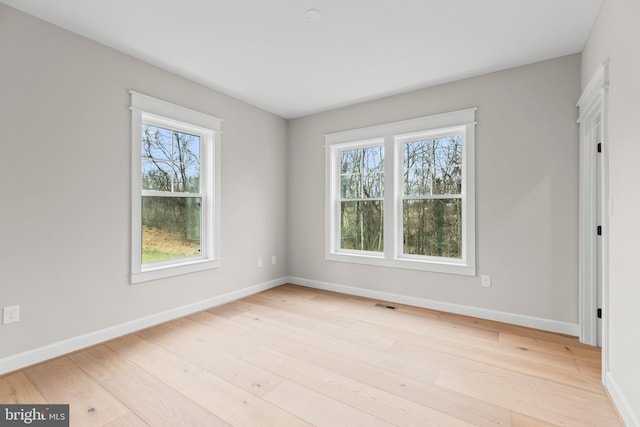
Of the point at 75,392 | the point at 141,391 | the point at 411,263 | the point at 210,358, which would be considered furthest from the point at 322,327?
the point at 75,392

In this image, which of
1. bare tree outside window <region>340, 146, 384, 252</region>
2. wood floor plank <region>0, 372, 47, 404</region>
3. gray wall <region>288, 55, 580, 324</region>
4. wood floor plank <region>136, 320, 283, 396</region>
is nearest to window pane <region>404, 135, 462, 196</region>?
gray wall <region>288, 55, 580, 324</region>

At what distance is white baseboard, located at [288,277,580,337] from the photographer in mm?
2822

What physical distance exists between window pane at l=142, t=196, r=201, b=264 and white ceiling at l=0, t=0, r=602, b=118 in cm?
140

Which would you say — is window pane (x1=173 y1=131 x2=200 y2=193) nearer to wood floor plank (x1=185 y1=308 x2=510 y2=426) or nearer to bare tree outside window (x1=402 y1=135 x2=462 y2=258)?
wood floor plank (x1=185 y1=308 x2=510 y2=426)

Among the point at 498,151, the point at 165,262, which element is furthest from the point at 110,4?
the point at 498,151

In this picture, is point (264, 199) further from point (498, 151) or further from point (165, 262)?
point (498, 151)

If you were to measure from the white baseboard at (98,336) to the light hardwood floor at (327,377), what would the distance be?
0.28ft

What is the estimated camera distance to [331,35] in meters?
2.48

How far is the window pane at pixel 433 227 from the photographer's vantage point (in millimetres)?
3461

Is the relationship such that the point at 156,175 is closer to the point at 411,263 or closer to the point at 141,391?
the point at 141,391

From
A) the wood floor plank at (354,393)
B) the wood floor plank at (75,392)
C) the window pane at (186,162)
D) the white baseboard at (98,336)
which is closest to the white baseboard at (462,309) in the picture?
the white baseboard at (98,336)

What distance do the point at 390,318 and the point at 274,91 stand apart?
2.98 m

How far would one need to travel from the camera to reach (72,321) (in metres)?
2.43

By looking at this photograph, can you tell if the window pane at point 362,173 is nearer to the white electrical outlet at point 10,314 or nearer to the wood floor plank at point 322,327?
the wood floor plank at point 322,327
